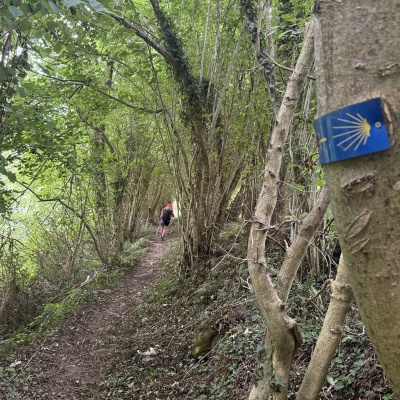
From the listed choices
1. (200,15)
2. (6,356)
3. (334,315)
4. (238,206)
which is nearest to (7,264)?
(6,356)

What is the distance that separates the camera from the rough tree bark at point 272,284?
2.01m

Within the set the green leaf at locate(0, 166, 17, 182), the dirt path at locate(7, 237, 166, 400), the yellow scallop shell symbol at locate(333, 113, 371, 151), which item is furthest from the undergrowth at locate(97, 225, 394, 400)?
the green leaf at locate(0, 166, 17, 182)

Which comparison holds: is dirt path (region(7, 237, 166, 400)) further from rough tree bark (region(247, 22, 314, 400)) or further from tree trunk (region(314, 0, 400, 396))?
tree trunk (region(314, 0, 400, 396))

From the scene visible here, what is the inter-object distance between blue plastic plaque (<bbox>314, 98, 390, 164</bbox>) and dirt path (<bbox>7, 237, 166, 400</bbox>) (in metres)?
4.35

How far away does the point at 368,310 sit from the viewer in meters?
0.84

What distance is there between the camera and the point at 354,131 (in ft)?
2.47

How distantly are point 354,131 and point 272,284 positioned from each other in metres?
1.48

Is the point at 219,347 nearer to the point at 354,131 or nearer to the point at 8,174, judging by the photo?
the point at 8,174

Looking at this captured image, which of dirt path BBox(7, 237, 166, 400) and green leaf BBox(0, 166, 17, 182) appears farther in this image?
dirt path BBox(7, 237, 166, 400)

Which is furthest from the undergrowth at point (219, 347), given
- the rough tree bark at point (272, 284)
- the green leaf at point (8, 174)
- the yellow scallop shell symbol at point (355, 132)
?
the green leaf at point (8, 174)

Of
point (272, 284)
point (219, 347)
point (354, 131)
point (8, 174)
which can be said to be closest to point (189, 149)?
point (219, 347)

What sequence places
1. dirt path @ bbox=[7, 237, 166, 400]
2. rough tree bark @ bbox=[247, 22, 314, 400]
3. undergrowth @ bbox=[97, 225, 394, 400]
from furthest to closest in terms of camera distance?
dirt path @ bbox=[7, 237, 166, 400]
undergrowth @ bbox=[97, 225, 394, 400]
rough tree bark @ bbox=[247, 22, 314, 400]

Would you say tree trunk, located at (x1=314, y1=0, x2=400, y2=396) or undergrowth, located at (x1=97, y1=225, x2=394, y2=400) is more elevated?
tree trunk, located at (x1=314, y1=0, x2=400, y2=396)

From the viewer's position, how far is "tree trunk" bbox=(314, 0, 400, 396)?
0.73 m
